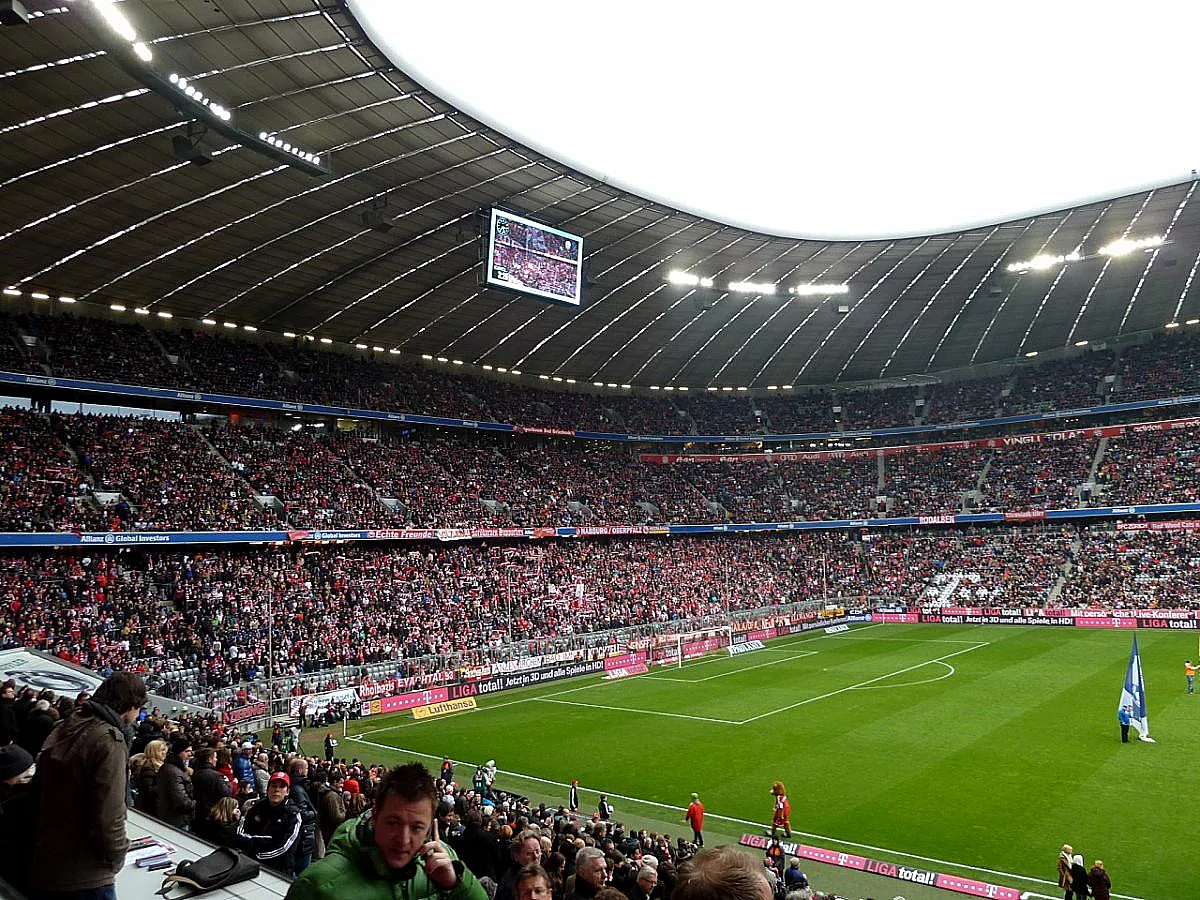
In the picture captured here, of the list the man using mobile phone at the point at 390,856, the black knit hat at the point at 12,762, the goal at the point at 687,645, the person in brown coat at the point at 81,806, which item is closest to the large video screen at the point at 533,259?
the goal at the point at 687,645

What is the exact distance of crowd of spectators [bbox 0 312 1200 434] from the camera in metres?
38.4

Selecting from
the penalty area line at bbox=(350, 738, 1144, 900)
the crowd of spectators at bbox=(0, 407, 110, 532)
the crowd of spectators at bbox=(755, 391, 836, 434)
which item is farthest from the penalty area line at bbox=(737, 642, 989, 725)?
the crowd of spectators at bbox=(755, 391, 836, 434)

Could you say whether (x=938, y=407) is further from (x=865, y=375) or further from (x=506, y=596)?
(x=506, y=596)

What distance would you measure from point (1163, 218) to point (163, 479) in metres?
46.0

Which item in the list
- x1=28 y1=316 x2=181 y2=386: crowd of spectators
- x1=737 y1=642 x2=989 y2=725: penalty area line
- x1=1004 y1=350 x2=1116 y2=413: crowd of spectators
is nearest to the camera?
x1=737 y1=642 x2=989 y2=725: penalty area line

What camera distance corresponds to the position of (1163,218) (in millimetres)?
38625

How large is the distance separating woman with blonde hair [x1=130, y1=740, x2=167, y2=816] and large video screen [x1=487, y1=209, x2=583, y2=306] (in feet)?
79.4

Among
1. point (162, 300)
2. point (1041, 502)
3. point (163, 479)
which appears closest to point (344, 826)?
point (163, 479)

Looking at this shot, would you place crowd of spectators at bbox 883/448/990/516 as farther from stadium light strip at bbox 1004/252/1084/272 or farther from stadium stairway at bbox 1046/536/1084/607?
stadium light strip at bbox 1004/252/1084/272

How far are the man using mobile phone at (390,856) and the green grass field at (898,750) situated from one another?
14013 millimetres

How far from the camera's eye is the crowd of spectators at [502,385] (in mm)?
38353

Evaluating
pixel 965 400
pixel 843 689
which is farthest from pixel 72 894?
pixel 965 400

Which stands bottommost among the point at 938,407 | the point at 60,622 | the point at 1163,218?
the point at 60,622

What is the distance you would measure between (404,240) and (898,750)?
28183 millimetres
